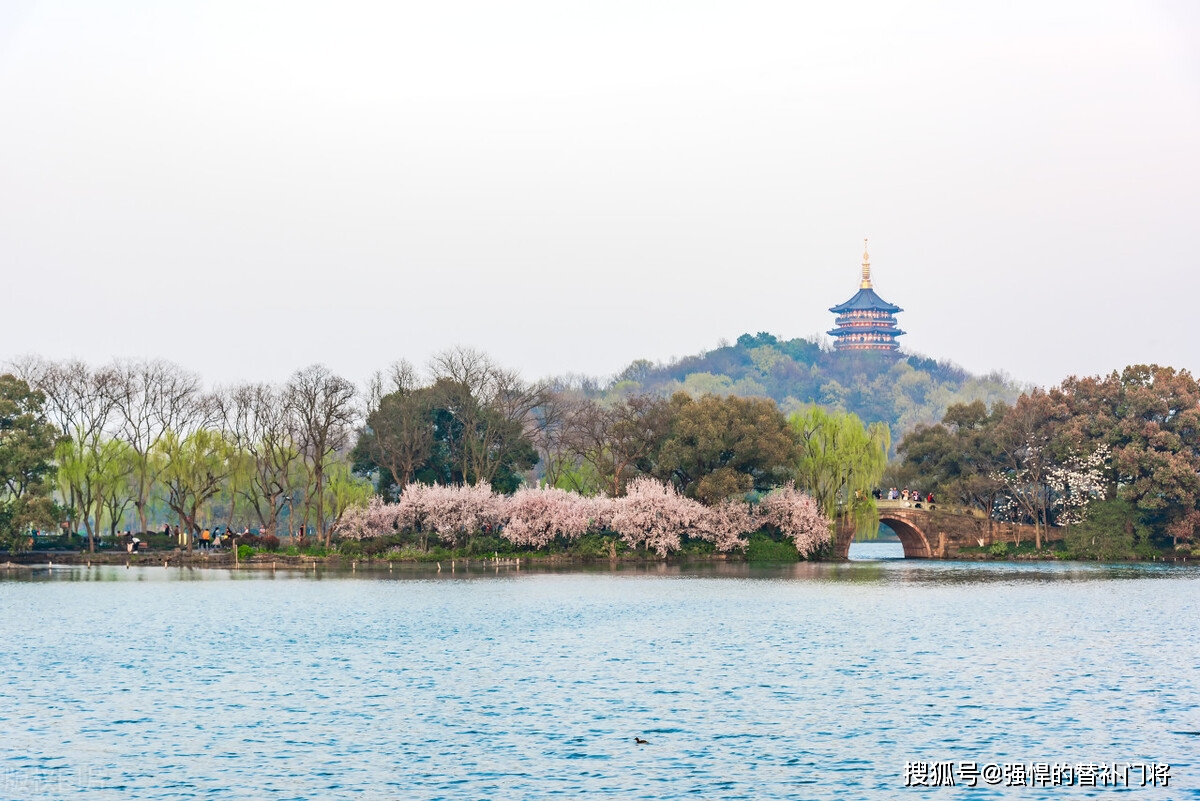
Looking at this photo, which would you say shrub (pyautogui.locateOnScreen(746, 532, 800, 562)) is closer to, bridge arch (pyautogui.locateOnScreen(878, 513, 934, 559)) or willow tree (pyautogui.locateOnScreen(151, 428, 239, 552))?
bridge arch (pyautogui.locateOnScreen(878, 513, 934, 559))

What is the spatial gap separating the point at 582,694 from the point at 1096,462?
53.9 m

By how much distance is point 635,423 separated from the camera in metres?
73.4

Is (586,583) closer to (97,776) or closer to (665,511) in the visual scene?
(665,511)

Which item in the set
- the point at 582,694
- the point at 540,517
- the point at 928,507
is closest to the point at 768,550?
the point at 928,507

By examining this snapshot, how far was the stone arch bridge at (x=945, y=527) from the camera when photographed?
77562 mm

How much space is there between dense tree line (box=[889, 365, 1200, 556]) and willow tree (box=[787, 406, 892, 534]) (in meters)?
9.38

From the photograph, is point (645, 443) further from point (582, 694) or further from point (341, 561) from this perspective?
point (582, 694)

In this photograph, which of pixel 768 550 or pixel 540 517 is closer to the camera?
pixel 540 517

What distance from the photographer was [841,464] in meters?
72.4

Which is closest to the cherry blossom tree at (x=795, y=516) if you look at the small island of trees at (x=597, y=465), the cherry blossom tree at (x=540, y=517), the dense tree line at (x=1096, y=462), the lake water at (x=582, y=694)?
the small island of trees at (x=597, y=465)

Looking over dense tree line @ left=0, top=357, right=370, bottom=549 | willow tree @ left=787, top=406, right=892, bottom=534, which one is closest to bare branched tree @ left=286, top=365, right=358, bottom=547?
dense tree line @ left=0, top=357, right=370, bottom=549

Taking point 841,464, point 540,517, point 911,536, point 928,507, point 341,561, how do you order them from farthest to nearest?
point 911,536, point 928,507, point 841,464, point 540,517, point 341,561

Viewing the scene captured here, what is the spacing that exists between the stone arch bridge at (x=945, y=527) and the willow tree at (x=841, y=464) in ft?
14.6

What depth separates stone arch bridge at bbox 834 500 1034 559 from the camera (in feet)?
254
